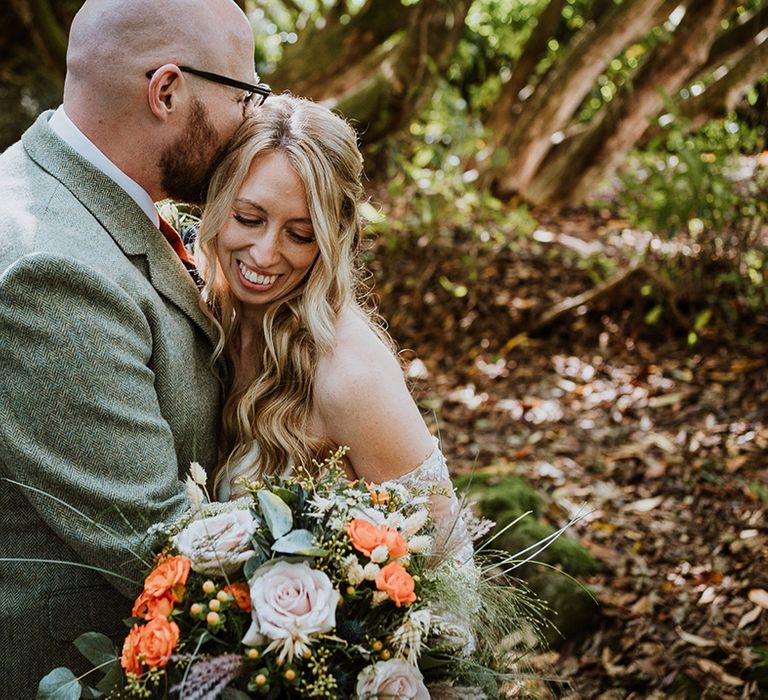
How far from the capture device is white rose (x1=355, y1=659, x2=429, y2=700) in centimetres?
163

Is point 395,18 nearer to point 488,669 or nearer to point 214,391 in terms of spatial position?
point 214,391

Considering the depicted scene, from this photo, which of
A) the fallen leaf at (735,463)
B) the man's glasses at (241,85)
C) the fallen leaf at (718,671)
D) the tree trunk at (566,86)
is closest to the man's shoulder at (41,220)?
the man's glasses at (241,85)

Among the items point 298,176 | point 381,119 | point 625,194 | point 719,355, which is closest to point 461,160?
point 381,119

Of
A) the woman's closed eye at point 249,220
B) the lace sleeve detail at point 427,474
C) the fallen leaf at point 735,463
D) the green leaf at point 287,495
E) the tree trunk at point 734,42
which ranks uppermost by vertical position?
the tree trunk at point 734,42

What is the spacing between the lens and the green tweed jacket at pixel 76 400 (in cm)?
182

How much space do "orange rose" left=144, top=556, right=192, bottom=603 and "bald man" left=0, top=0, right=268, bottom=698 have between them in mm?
113

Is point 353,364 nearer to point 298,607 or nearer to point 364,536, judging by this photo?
point 364,536

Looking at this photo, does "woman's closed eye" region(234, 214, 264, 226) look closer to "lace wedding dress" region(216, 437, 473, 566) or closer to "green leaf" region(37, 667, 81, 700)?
"lace wedding dress" region(216, 437, 473, 566)

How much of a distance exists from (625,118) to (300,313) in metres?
6.08

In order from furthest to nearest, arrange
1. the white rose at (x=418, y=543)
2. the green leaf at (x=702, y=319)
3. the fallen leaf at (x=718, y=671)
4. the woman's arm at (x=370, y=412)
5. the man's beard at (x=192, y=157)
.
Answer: the green leaf at (x=702, y=319)
the fallen leaf at (x=718, y=671)
the woman's arm at (x=370, y=412)
the man's beard at (x=192, y=157)
the white rose at (x=418, y=543)

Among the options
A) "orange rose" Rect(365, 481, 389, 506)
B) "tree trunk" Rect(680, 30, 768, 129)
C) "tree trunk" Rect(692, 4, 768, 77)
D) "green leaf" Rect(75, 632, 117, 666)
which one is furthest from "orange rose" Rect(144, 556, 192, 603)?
"tree trunk" Rect(692, 4, 768, 77)

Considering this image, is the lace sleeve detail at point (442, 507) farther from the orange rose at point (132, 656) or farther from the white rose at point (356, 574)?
the orange rose at point (132, 656)

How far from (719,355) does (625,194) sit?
4.34ft

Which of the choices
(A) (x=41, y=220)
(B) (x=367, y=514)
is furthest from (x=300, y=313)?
(B) (x=367, y=514)
